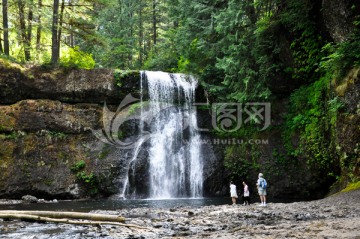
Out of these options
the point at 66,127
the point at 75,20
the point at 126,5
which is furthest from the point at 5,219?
the point at 126,5

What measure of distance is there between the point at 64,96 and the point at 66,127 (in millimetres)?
2165

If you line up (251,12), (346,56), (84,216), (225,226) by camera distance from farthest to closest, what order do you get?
(251,12) < (346,56) < (84,216) < (225,226)

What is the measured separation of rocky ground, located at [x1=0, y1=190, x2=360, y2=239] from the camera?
7.85 m

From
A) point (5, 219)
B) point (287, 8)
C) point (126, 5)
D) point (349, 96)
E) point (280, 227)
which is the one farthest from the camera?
point (126, 5)

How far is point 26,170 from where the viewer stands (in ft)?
68.9

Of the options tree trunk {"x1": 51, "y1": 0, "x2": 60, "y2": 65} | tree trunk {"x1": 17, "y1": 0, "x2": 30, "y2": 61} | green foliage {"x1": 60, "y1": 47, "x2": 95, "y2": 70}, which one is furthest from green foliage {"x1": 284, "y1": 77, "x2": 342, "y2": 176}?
tree trunk {"x1": 17, "y1": 0, "x2": 30, "y2": 61}

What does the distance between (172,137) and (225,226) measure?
556 inches

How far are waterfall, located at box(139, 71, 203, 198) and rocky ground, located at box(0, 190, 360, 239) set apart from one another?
9.31 m

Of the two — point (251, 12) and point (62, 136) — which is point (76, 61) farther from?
point (251, 12)

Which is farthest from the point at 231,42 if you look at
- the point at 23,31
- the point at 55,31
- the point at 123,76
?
the point at 23,31

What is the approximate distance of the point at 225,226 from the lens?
9516 mm

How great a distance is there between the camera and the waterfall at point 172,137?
2206cm

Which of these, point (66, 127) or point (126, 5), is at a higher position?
point (126, 5)

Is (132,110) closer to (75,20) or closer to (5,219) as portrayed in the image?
(75,20)
